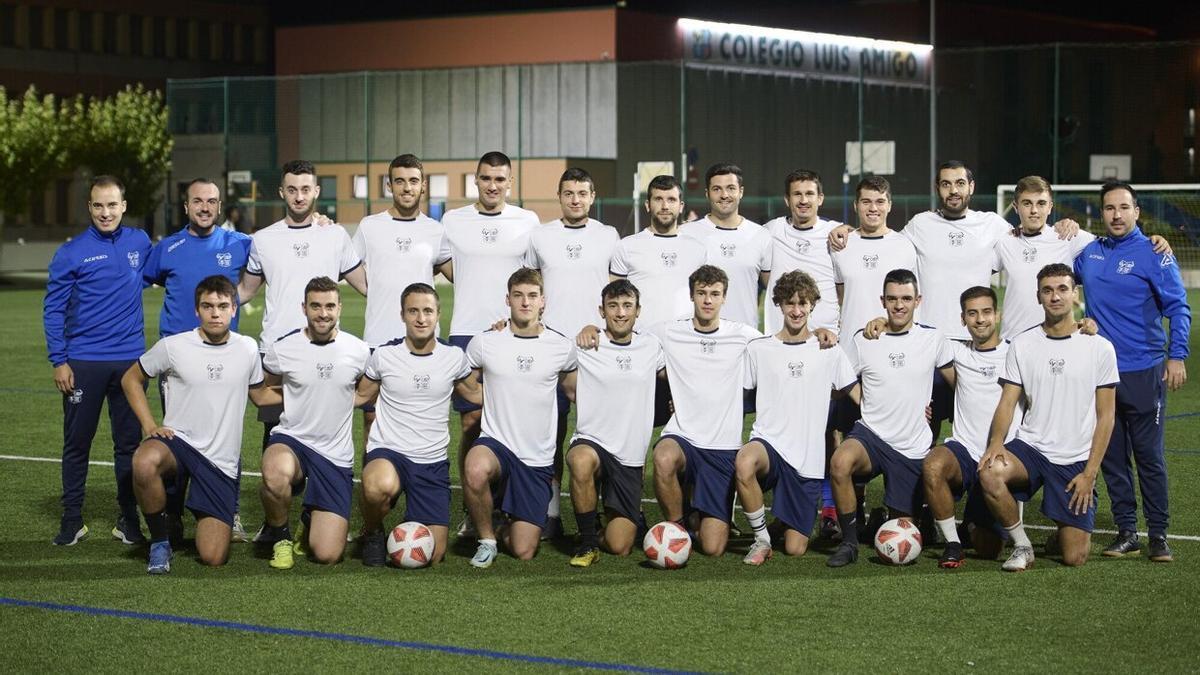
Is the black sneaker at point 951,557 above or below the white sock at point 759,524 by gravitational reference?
below

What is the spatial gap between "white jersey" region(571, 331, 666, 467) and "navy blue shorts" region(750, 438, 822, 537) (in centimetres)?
62

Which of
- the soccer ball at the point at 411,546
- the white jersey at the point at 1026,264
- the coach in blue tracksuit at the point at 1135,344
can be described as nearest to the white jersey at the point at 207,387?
the soccer ball at the point at 411,546

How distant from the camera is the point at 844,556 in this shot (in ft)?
25.1

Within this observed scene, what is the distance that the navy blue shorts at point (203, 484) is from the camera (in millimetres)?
7656

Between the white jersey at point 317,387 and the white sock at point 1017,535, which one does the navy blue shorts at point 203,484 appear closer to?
the white jersey at point 317,387

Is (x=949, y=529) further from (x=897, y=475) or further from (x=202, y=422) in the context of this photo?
(x=202, y=422)

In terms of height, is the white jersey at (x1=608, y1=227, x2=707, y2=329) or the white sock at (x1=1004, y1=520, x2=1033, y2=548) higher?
the white jersey at (x1=608, y1=227, x2=707, y2=329)

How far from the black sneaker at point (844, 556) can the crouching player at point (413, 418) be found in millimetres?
1831

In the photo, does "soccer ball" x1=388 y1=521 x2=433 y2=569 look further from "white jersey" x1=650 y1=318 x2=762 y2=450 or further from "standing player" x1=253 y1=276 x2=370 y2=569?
"white jersey" x1=650 y1=318 x2=762 y2=450

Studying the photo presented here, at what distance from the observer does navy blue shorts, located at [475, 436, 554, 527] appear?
7.86m

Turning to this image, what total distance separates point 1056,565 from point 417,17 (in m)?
45.5

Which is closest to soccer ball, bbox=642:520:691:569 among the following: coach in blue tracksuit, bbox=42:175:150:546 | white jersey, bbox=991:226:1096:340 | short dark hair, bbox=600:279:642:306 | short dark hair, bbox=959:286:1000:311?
short dark hair, bbox=600:279:642:306

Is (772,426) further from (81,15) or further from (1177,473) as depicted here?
(81,15)

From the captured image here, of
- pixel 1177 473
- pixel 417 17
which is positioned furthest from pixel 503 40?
pixel 1177 473
